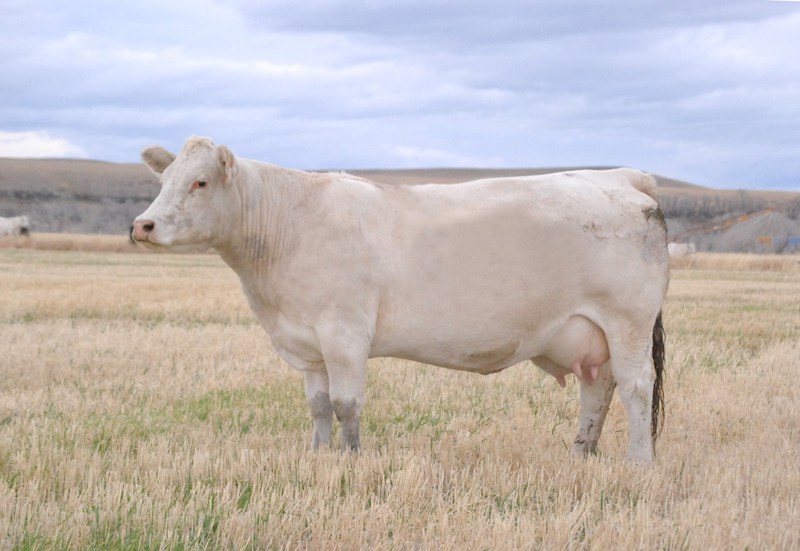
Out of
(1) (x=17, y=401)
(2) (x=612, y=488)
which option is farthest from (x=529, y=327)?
(1) (x=17, y=401)

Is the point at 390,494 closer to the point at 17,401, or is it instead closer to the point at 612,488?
the point at 612,488

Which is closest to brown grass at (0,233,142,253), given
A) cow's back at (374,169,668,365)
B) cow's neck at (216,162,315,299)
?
cow's neck at (216,162,315,299)

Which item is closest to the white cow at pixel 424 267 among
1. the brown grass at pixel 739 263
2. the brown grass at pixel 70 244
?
the brown grass at pixel 739 263

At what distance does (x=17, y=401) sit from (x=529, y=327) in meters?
5.18

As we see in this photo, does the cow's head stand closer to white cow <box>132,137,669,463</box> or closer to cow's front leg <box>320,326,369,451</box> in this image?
white cow <box>132,137,669,463</box>

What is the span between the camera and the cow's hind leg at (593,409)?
765 centimetres

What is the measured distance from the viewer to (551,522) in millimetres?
5383

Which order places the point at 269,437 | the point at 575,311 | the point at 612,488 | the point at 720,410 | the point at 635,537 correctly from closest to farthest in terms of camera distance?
1. the point at 635,537
2. the point at 612,488
3. the point at 575,311
4. the point at 269,437
5. the point at 720,410

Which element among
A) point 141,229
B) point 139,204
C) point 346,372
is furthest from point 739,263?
point 139,204

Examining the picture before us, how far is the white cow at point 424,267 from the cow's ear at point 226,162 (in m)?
0.01

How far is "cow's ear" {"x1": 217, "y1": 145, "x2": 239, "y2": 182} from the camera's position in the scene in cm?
Answer: 675

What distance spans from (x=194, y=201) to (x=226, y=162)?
35cm

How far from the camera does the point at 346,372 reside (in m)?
6.74

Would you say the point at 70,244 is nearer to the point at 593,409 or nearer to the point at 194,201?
the point at 194,201
